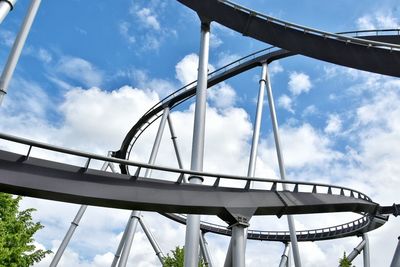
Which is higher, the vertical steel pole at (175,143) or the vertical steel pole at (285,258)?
the vertical steel pole at (175,143)

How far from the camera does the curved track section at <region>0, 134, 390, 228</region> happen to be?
7.30 meters

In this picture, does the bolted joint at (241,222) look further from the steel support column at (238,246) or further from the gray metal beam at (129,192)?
the gray metal beam at (129,192)

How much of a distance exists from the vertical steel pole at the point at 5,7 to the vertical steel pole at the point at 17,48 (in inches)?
34.6

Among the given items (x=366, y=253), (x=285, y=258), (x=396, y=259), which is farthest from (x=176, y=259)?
(x=285, y=258)

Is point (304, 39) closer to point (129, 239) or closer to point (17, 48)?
point (17, 48)

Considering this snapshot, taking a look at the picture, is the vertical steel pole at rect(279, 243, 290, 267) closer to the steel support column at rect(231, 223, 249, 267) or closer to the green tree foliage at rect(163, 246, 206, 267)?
the green tree foliage at rect(163, 246, 206, 267)

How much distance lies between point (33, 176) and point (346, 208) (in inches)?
312

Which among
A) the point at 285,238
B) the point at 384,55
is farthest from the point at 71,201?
the point at 285,238

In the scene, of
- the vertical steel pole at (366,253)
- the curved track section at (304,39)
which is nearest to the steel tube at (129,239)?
the curved track section at (304,39)

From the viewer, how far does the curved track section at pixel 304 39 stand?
1268cm

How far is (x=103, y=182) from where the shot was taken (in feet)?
26.1

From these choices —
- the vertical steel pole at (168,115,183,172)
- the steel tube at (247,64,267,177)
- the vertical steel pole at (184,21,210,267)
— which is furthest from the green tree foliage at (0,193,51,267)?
the vertical steel pole at (168,115,183,172)

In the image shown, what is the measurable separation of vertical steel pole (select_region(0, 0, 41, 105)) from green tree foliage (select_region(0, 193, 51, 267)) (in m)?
4.87

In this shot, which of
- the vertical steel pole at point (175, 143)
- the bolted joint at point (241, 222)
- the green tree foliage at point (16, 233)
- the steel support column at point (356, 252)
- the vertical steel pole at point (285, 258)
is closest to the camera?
the bolted joint at point (241, 222)
